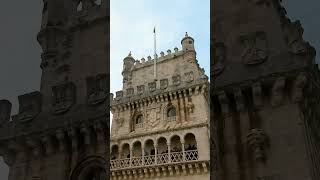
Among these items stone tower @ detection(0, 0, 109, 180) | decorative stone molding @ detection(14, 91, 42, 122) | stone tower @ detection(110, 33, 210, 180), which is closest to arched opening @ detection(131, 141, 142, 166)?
stone tower @ detection(110, 33, 210, 180)

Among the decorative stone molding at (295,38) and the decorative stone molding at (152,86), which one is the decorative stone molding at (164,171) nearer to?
the decorative stone molding at (152,86)

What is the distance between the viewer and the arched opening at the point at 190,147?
138 ft

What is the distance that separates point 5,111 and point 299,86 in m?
9.29

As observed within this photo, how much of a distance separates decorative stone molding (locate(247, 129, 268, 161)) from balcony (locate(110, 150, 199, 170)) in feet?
97.9

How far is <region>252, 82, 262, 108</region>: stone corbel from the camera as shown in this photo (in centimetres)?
1248

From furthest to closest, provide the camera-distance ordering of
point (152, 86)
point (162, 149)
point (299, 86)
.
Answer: point (152, 86) < point (162, 149) < point (299, 86)

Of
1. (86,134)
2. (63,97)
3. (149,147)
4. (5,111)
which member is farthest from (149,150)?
(86,134)

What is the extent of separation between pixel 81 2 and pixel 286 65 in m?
8.43

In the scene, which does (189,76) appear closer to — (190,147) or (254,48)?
(190,147)

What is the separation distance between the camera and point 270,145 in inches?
470

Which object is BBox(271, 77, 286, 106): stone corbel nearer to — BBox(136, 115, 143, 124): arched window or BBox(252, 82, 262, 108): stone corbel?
BBox(252, 82, 262, 108): stone corbel

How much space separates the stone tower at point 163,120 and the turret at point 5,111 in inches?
1005

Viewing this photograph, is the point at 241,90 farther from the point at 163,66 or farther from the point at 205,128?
the point at 163,66

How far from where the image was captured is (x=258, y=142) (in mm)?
11844
